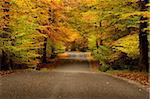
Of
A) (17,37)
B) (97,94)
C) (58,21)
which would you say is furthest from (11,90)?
(58,21)

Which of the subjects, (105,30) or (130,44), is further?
(105,30)

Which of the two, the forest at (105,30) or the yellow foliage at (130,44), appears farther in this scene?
the yellow foliage at (130,44)

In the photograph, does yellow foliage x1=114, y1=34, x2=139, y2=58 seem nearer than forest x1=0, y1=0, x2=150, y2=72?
No

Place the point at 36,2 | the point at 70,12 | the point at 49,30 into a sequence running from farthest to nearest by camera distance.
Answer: the point at 70,12, the point at 49,30, the point at 36,2

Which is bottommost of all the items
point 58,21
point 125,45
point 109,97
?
point 109,97

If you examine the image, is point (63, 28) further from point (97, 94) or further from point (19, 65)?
point (97, 94)

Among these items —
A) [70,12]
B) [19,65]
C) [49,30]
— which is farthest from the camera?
[70,12]

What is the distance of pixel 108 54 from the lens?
32.5 meters

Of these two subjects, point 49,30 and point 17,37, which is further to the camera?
point 49,30

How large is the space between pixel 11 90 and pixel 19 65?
1733 cm

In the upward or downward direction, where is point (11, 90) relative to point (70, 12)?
downward

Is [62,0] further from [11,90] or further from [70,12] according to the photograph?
[11,90]

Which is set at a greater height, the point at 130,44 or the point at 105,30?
the point at 105,30

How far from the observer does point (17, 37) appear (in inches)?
960
